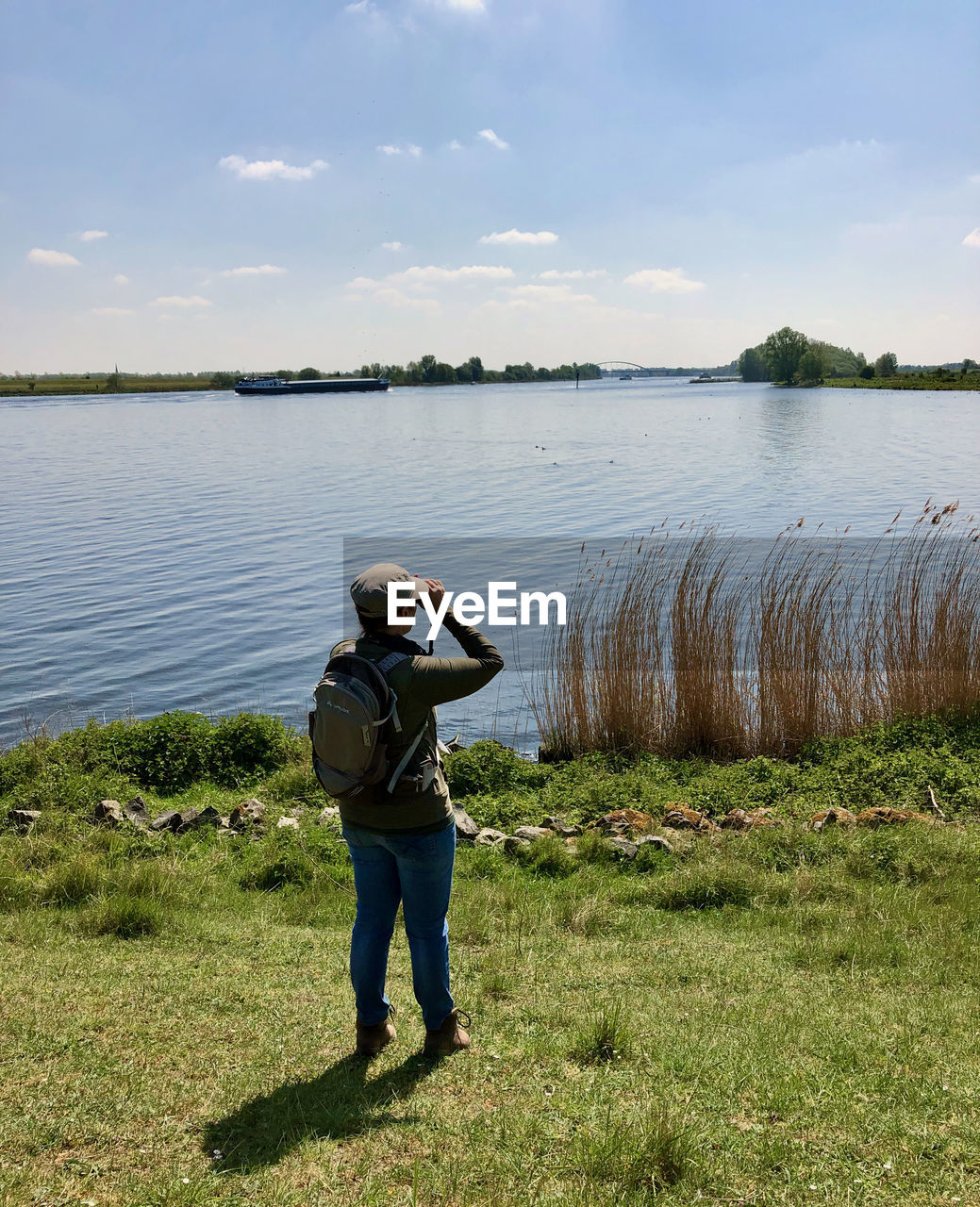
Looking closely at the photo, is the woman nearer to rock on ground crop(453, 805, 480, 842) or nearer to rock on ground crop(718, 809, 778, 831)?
rock on ground crop(453, 805, 480, 842)

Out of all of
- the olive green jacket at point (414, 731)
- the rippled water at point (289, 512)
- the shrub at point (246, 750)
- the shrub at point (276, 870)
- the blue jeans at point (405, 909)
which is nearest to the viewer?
the olive green jacket at point (414, 731)

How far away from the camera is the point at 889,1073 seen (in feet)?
13.9

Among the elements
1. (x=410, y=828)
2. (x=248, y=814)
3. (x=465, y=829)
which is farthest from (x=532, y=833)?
(x=410, y=828)

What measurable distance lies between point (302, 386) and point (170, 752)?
484 ft

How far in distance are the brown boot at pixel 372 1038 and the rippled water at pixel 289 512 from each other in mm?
8483

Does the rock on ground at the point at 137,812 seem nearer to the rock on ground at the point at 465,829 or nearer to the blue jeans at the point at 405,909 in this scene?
the rock on ground at the point at 465,829

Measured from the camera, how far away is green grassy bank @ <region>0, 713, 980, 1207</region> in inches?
139

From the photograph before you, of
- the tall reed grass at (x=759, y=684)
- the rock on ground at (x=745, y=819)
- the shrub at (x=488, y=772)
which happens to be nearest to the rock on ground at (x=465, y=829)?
the shrub at (x=488, y=772)

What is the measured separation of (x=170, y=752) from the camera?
10688 mm

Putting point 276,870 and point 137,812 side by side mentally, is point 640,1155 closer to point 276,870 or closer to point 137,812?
point 276,870

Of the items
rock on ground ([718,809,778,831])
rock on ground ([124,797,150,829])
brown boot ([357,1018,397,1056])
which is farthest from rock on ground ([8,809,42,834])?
rock on ground ([718,809,778,831])

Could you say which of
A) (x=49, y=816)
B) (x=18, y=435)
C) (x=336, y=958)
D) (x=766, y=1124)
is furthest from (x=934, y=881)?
(x=18, y=435)

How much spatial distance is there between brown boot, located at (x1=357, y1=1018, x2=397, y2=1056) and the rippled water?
27.8ft

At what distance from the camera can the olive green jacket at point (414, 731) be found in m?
3.92
